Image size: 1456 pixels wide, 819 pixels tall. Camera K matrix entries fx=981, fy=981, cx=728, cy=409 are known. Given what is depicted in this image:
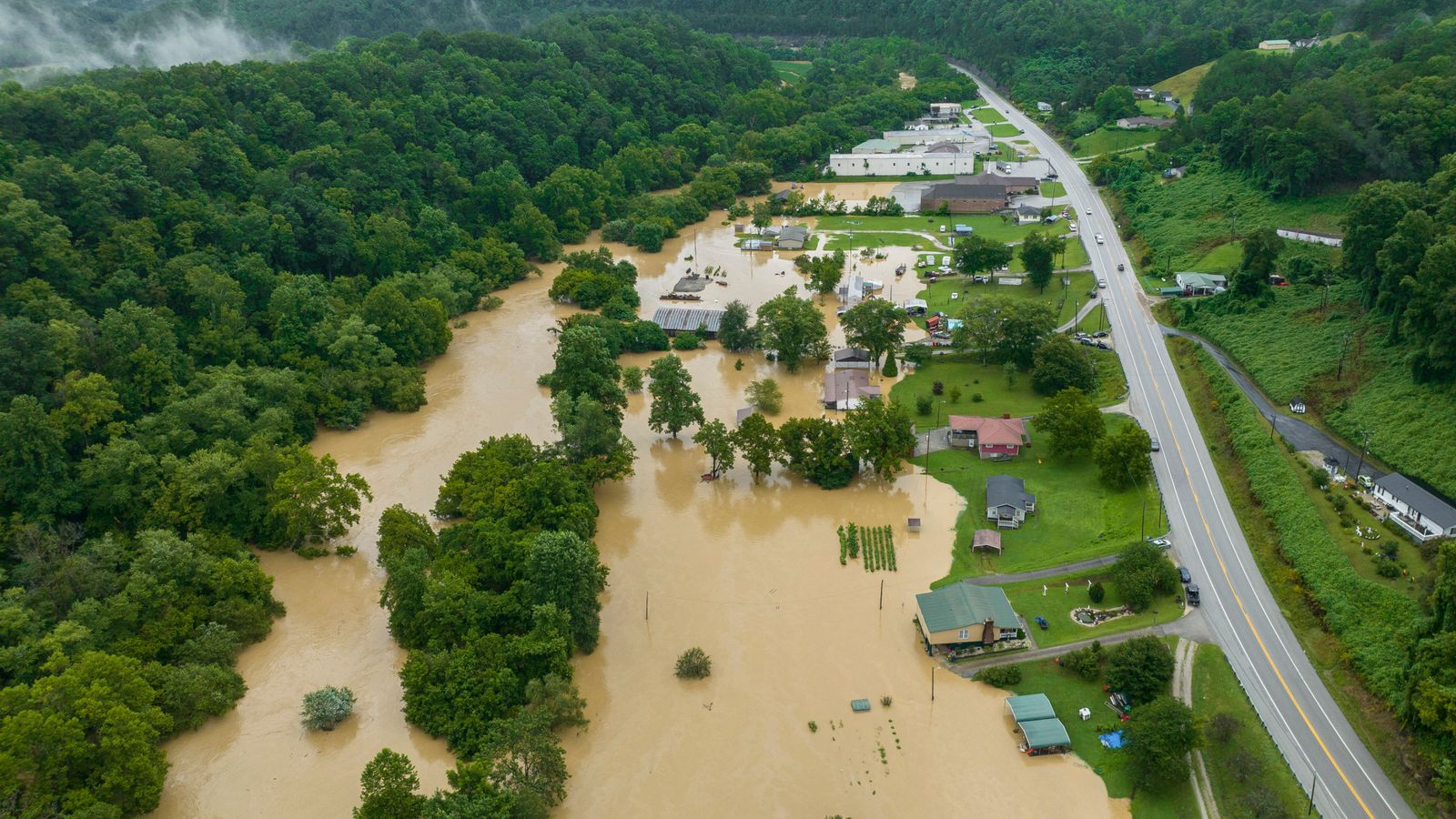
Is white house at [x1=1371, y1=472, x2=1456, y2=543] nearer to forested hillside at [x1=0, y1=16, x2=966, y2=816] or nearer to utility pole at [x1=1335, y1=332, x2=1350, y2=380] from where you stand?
utility pole at [x1=1335, y1=332, x2=1350, y2=380]

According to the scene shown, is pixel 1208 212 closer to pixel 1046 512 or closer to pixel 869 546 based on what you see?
pixel 1046 512

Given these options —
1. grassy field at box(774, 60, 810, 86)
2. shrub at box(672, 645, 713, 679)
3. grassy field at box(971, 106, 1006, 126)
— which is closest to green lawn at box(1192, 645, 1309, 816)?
shrub at box(672, 645, 713, 679)

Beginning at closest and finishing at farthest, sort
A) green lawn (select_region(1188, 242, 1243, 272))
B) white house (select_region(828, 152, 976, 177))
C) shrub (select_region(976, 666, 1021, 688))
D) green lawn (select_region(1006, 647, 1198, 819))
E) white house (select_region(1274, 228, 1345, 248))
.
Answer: green lawn (select_region(1006, 647, 1198, 819)) < shrub (select_region(976, 666, 1021, 688)) < white house (select_region(1274, 228, 1345, 248)) < green lawn (select_region(1188, 242, 1243, 272)) < white house (select_region(828, 152, 976, 177))

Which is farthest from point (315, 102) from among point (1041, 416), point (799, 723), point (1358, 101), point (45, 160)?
point (1358, 101)

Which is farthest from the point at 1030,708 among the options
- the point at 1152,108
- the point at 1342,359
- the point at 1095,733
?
the point at 1152,108

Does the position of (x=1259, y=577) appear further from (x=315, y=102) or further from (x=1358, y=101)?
(x=315, y=102)
